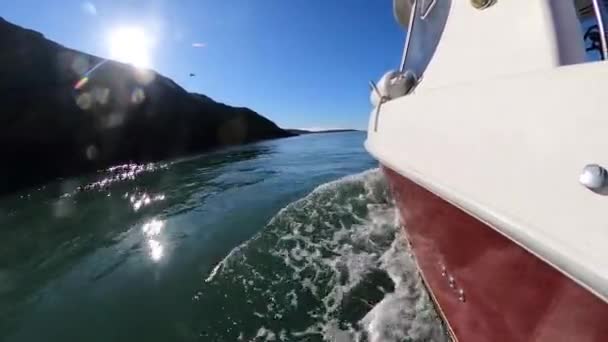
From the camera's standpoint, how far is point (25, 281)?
4.82 meters

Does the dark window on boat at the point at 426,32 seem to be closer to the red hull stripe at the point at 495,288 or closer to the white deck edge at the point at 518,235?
the red hull stripe at the point at 495,288

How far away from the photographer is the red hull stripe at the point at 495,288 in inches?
47.4

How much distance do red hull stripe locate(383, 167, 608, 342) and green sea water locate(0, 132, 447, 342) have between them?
113 centimetres

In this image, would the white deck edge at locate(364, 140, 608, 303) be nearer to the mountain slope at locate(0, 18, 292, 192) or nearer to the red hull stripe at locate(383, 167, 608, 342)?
the red hull stripe at locate(383, 167, 608, 342)

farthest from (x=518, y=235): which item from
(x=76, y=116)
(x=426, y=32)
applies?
(x=76, y=116)

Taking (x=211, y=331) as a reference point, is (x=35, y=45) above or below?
above

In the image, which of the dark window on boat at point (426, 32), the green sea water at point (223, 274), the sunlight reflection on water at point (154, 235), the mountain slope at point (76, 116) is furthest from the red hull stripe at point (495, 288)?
the mountain slope at point (76, 116)

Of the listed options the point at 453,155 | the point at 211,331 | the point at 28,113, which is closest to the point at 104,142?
the point at 28,113

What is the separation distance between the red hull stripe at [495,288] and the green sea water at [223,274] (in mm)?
1125

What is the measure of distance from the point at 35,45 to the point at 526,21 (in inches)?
1578

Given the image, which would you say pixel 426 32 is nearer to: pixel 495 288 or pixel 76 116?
pixel 495 288

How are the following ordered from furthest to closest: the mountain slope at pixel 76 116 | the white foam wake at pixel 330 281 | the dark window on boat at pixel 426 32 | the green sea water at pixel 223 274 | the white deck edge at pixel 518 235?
the mountain slope at pixel 76 116 < the dark window on boat at pixel 426 32 < the green sea water at pixel 223 274 < the white foam wake at pixel 330 281 < the white deck edge at pixel 518 235

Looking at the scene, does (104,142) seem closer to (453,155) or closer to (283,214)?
(283,214)

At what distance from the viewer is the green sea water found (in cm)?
342
